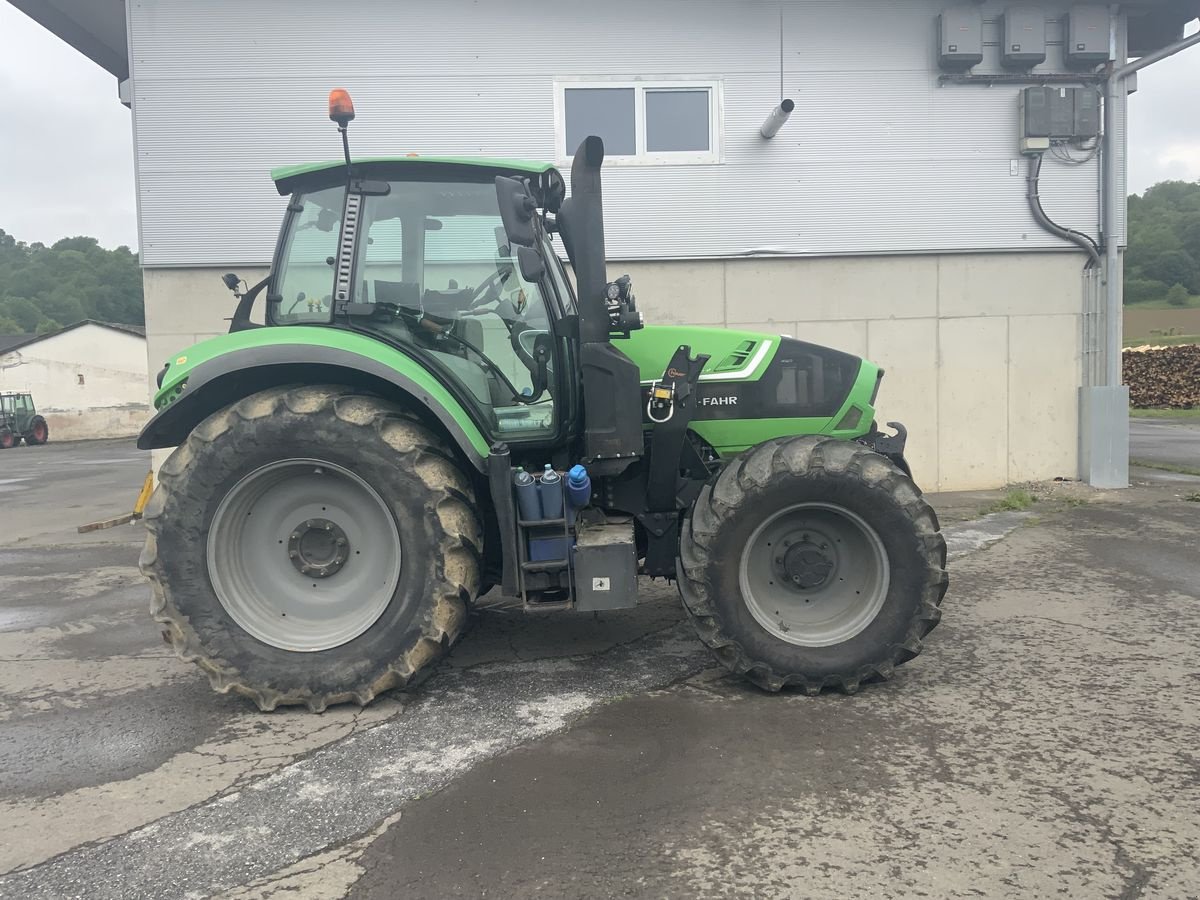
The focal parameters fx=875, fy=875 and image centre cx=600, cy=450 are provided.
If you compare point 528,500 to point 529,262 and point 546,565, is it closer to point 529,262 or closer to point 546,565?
point 546,565

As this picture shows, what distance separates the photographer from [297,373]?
4.13 m

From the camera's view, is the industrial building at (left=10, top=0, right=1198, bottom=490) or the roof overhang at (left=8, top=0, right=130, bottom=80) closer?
the industrial building at (left=10, top=0, right=1198, bottom=490)

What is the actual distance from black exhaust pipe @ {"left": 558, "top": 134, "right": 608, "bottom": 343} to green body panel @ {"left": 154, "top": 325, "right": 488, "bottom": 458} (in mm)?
722

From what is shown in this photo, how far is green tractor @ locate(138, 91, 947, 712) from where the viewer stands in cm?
388

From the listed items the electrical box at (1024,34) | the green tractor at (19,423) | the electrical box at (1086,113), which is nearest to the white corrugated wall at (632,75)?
the electrical box at (1024,34)

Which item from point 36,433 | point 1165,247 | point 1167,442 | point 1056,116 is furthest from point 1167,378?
point 36,433

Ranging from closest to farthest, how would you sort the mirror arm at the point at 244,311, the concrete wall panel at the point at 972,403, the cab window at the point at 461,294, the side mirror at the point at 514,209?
1. the side mirror at the point at 514,209
2. the cab window at the point at 461,294
3. the mirror arm at the point at 244,311
4. the concrete wall panel at the point at 972,403

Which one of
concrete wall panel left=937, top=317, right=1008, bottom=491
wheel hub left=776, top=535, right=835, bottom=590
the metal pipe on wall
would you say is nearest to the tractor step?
wheel hub left=776, top=535, right=835, bottom=590

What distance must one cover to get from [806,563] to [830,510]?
272 mm

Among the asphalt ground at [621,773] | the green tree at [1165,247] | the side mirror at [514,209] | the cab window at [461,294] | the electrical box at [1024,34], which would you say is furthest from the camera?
the green tree at [1165,247]

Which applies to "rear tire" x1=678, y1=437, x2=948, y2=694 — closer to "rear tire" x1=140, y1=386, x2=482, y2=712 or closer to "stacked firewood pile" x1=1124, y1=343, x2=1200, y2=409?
"rear tire" x1=140, y1=386, x2=482, y2=712

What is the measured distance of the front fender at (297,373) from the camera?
154 inches

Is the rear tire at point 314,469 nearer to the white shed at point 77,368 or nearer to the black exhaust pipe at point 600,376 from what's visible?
the black exhaust pipe at point 600,376

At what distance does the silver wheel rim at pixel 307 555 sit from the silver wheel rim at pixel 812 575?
1717 mm
